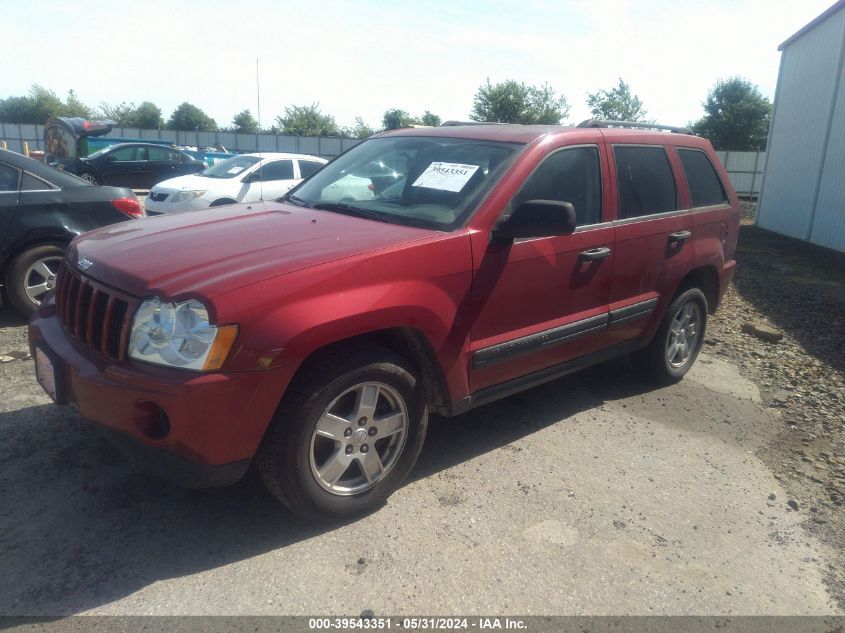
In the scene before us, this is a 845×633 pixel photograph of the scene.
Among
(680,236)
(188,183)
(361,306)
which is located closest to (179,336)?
(361,306)

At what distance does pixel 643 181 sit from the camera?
4559mm

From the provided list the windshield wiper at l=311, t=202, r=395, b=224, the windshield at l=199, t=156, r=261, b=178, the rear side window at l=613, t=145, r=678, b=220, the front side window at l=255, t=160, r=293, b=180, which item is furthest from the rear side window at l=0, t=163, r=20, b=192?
the windshield at l=199, t=156, r=261, b=178

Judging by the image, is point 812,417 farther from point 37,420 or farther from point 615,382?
point 37,420

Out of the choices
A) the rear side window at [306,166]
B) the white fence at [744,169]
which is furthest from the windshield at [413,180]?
the white fence at [744,169]

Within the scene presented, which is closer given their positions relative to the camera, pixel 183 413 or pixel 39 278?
pixel 183 413

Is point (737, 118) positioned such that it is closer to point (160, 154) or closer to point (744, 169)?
point (744, 169)

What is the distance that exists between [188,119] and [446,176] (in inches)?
2613

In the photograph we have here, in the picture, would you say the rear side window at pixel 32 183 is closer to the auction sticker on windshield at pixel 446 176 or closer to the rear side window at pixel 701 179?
the auction sticker on windshield at pixel 446 176

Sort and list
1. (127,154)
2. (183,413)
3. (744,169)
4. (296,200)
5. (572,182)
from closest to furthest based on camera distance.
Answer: (183,413) → (572,182) → (296,200) → (127,154) → (744,169)

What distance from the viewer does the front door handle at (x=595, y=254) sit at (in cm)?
398

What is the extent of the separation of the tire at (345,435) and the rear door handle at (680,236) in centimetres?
237

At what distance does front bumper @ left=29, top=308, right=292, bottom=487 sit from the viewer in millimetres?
2547

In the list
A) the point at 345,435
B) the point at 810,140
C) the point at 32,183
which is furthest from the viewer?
the point at 810,140

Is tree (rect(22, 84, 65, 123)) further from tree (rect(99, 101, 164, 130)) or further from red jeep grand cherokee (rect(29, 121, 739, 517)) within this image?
red jeep grand cherokee (rect(29, 121, 739, 517))
